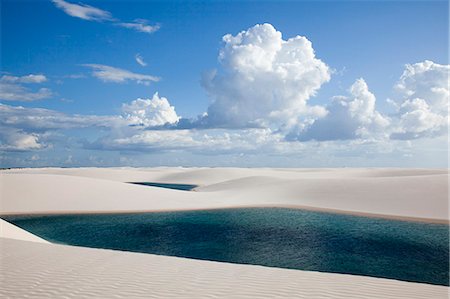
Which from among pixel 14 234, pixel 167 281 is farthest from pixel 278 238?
pixel 14 234

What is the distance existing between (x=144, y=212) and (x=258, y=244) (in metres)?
13.9

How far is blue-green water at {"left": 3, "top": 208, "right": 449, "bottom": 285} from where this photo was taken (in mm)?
12266

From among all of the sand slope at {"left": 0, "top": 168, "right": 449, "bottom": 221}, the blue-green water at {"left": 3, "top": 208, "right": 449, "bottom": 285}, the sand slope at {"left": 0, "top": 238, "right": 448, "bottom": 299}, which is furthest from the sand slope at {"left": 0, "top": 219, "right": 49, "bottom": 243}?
the sand slope at {"left": 0, "top": 168, "right": 449, "bottom": 221}

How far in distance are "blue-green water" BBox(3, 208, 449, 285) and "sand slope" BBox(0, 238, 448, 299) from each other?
3851mm

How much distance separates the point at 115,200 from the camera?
3022 cm

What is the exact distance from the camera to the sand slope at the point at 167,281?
6.66 metres

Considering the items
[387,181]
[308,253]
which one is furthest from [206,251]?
[387,181]

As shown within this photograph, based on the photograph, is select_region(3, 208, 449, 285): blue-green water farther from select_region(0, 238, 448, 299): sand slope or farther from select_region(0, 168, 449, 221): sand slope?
select_region(0, 238, 448, 299): sand slope

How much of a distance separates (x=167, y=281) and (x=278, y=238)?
10.2 meters

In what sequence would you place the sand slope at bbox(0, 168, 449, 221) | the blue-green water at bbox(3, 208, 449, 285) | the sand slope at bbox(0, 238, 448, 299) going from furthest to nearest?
the sand slope at bbox(0, 168, 449, 221)
the blue-green water at bbox(3, 208, 449, 285)
the sand slope at bbox(0, 238, 448, 299)

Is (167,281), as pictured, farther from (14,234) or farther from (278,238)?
(14,234)

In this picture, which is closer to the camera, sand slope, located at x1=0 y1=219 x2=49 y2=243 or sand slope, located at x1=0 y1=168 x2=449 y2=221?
sand slope, located at x1=0 y1=219 x2=49 y2=243

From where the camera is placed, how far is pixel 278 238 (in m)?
16.6

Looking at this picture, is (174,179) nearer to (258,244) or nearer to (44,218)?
(44,218)
